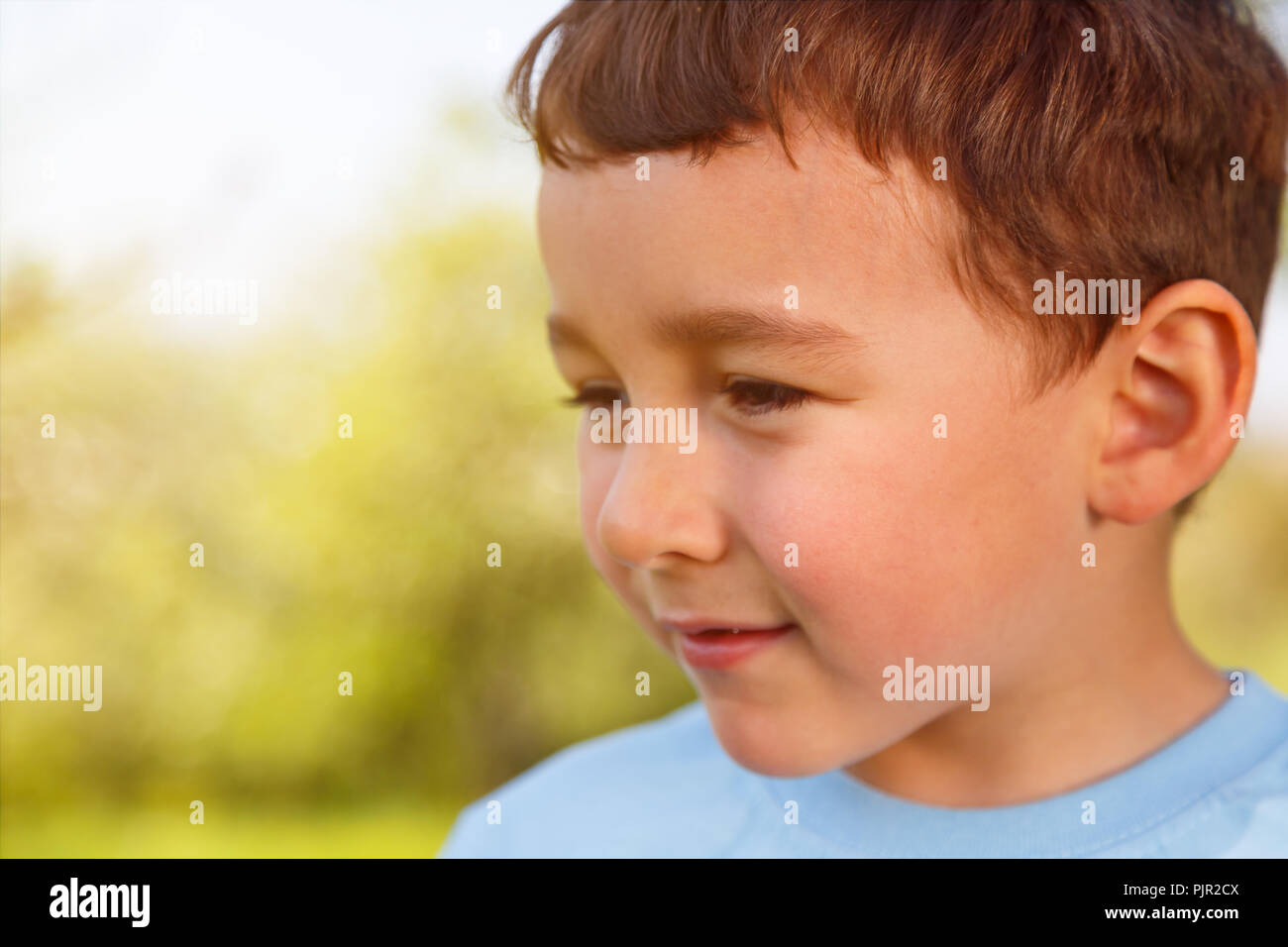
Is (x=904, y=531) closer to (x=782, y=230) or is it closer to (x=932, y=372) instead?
(x=932, y=372)

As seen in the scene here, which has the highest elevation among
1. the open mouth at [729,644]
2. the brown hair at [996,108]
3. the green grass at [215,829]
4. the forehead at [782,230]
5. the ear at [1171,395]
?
the brown hair at [996,108]

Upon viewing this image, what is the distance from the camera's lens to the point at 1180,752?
1077mm

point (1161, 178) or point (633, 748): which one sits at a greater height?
point (1161, 178)

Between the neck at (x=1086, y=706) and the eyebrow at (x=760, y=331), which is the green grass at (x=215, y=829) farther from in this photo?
the eyebrow at (x=760, y=331)

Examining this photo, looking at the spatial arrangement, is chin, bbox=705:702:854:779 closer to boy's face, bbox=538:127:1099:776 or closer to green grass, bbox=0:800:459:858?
boy's face, bbox=538:127:1099:776

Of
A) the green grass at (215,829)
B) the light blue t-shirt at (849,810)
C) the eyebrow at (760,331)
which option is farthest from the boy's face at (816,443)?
the green grass at (215,829)

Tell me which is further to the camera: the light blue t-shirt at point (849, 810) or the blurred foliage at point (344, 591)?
the blurred foliage at point (344, 591)

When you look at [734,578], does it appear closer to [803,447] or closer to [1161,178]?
[803,447]

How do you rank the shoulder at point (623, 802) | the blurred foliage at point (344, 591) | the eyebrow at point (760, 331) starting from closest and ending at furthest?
the eyebrow at point (760, 331) → the shoulder at point (623, 802) → the blurred foliage at point (344, 591)

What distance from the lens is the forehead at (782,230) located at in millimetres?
933

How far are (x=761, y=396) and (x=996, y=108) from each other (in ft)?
1.06

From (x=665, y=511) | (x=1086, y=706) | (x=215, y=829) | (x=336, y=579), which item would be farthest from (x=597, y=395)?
(x=215, y=829)
